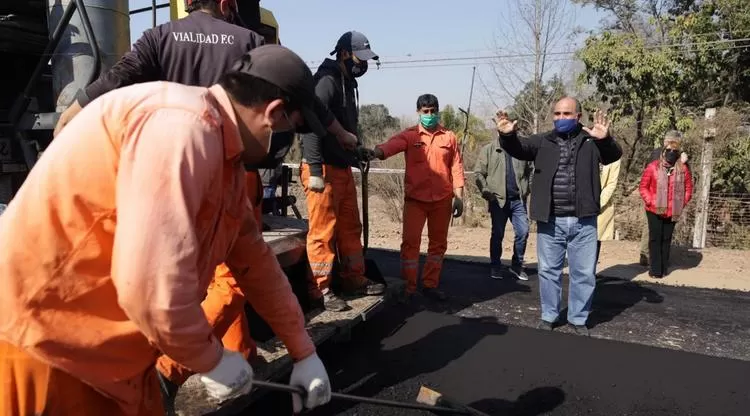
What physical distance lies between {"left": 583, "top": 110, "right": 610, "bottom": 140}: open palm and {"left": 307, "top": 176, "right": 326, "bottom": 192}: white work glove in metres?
2.02

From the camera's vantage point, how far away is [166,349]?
1.26 metres

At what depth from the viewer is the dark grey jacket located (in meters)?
6.04

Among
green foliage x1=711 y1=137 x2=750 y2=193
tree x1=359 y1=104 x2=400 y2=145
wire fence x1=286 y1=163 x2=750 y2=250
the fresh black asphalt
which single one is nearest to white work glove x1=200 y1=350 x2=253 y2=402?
the fresh black asphalt

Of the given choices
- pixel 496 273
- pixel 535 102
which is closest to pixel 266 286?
pixel 496 273

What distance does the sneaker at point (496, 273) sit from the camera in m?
5.90

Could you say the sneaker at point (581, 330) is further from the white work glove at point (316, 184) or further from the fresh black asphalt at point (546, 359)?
the white work glove at point (316, 184)

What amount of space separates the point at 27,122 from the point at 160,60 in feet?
3.45

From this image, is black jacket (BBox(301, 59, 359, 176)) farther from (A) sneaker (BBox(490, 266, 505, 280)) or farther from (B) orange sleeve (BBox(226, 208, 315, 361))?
(A) sneaker (BBox(490, 266, 505, 280))

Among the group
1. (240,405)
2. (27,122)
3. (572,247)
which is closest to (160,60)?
(27,122)

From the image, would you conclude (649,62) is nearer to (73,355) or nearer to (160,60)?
(160,60)

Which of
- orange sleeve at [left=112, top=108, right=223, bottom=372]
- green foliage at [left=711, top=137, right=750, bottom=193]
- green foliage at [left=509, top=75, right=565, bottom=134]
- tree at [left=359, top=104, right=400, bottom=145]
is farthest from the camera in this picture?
tree at [left=359, top=104, right=400, bottom=145]

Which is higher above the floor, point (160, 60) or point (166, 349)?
point (160, 60)

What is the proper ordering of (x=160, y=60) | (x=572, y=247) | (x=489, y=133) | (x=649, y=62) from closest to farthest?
(x=160, y=60) < (x=572, y=247) < (x=649, y=62) < (x=489, y=133)

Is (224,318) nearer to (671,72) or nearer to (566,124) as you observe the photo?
(566,124)
